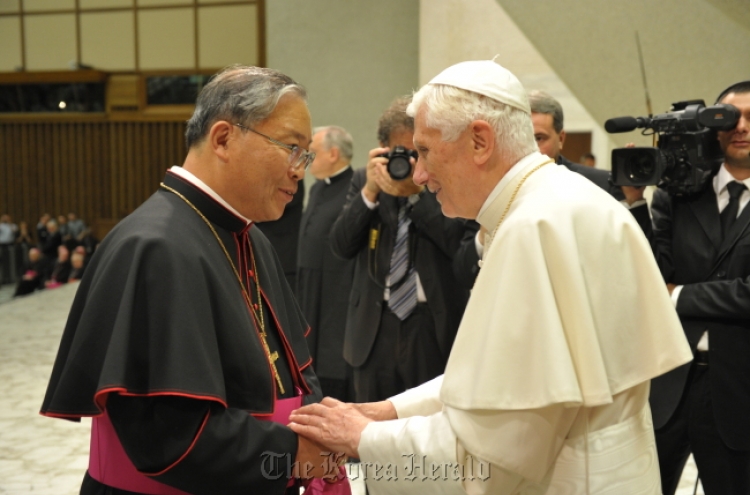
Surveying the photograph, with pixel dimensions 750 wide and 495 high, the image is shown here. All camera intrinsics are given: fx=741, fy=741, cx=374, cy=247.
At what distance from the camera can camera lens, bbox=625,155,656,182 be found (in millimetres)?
2818

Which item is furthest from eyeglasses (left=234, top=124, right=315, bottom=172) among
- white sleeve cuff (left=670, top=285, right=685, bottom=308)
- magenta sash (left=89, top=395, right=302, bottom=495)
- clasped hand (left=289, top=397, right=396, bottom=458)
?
white sleeve cuff (left=670, top=285, right=685, bottom=308)

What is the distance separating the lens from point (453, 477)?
5.19 feet

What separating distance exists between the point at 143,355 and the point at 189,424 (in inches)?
7.2

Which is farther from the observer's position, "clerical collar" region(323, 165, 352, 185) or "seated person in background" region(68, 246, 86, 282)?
"seated person in background" region(68, 246, 86, 282)

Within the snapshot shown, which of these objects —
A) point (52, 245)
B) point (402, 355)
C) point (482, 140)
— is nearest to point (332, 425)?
point (482, 140)

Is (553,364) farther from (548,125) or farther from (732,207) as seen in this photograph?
(548,125)

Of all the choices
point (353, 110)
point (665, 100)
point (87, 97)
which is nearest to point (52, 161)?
point (87, 97)

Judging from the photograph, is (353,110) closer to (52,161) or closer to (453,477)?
(52,161)

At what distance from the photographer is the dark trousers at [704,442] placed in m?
2.67

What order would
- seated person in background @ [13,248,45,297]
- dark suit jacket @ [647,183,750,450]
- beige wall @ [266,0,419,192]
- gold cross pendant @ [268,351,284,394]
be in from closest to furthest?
gold cross pendant @ [268,351,284,394] → dark suit jacket @ [647,183,750,450] → seated person in background @ [13,248,45,297] → beige wall @ [266,0,419,192]

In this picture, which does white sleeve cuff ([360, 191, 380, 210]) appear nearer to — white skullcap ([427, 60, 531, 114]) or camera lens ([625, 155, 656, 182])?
camera lens ([625, 155, 656, 182])

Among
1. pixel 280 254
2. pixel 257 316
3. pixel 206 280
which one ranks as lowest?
pixel 280 254

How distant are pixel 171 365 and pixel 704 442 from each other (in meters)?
2.05

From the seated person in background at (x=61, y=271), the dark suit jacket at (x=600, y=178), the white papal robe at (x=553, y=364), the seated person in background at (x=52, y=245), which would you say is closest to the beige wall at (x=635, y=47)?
the dark suit jacket at (x=600, y=178)
